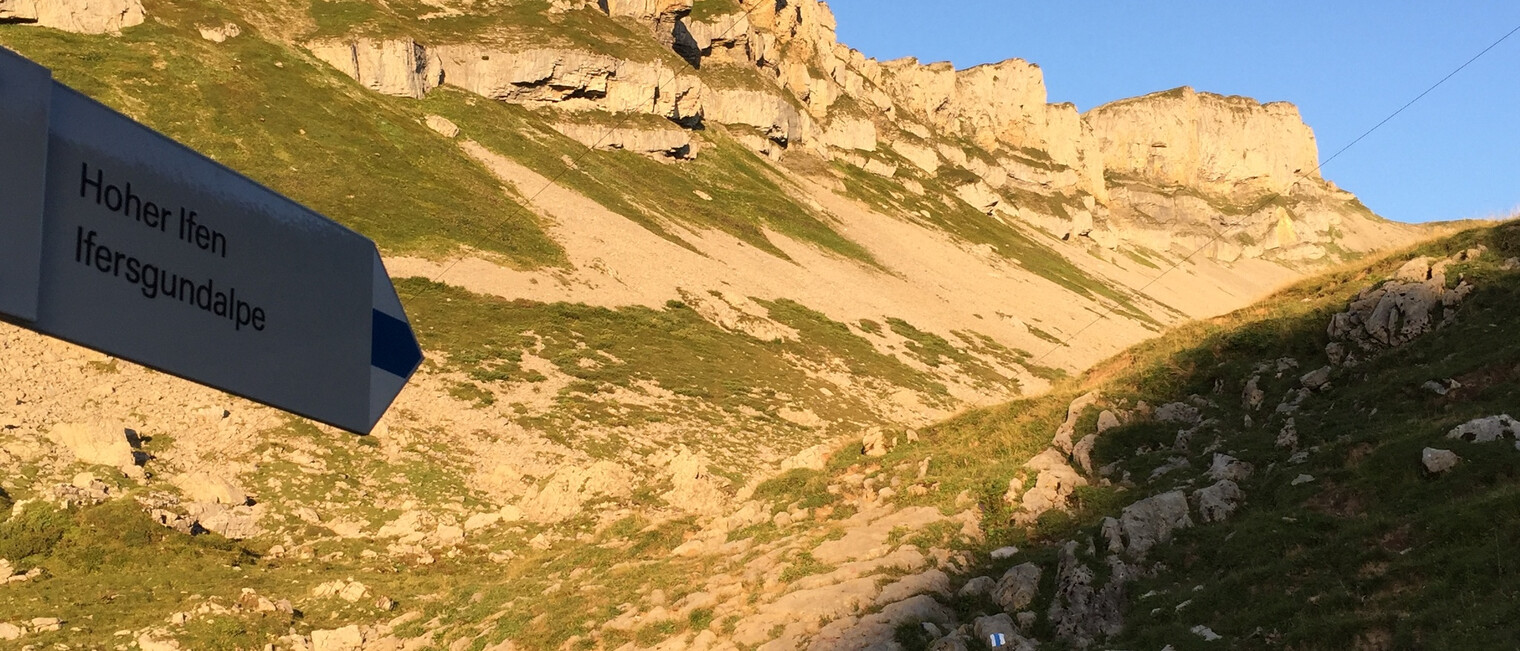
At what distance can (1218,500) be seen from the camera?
16672mm

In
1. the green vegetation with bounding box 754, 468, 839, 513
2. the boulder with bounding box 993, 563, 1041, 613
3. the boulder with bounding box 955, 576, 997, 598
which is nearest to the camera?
the boulder with bounding box 993, 563, 1041, 613

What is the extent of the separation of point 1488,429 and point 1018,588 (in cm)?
678

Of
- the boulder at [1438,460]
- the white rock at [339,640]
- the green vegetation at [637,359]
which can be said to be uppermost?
the boulder at [1438,460]

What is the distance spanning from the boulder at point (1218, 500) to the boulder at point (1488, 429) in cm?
304

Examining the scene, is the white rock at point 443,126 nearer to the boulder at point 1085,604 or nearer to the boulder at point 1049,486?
the boulder at point 1049,486

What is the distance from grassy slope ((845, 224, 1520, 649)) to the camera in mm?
12461

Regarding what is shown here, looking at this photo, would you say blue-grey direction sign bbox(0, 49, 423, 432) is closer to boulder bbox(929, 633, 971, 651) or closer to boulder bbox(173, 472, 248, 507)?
boulder bbox(929, 633, 971, 651)

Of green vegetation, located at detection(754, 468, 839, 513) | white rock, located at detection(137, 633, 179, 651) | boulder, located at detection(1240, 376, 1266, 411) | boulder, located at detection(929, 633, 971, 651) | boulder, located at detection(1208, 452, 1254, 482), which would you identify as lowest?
white rock, located at detection(137, 633, 179, 651)

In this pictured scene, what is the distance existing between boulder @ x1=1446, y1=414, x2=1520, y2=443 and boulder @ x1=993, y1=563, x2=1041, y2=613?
20.1ft

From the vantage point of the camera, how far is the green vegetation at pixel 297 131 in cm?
7062

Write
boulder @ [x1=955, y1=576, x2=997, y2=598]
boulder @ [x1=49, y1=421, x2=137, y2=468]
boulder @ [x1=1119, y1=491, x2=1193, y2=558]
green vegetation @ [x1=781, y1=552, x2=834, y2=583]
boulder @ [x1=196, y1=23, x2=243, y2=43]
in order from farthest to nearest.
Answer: boulder @ [x1=196, y1=23, x2=243, y2=43]
boulder @ [x1=49, y1=421, x2=137, y2=468]
green vegetation @ [x1=781, y1=552, x2=834, y2=583]
boulder @ [x1=955, y1=576, x2=997, y2=598]
boulder @ [x1=1119, y1=491, x2=1193, y2=558]

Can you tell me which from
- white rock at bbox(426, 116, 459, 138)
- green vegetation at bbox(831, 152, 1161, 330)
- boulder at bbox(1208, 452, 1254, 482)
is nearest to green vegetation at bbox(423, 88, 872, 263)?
white rock at bbox(426, 116, 459, 138)

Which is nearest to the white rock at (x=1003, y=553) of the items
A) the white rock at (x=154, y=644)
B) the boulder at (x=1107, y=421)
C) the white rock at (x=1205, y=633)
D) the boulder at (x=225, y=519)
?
the boulder at (x=1107, y=421)

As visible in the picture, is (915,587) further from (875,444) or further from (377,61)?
(377,61)
